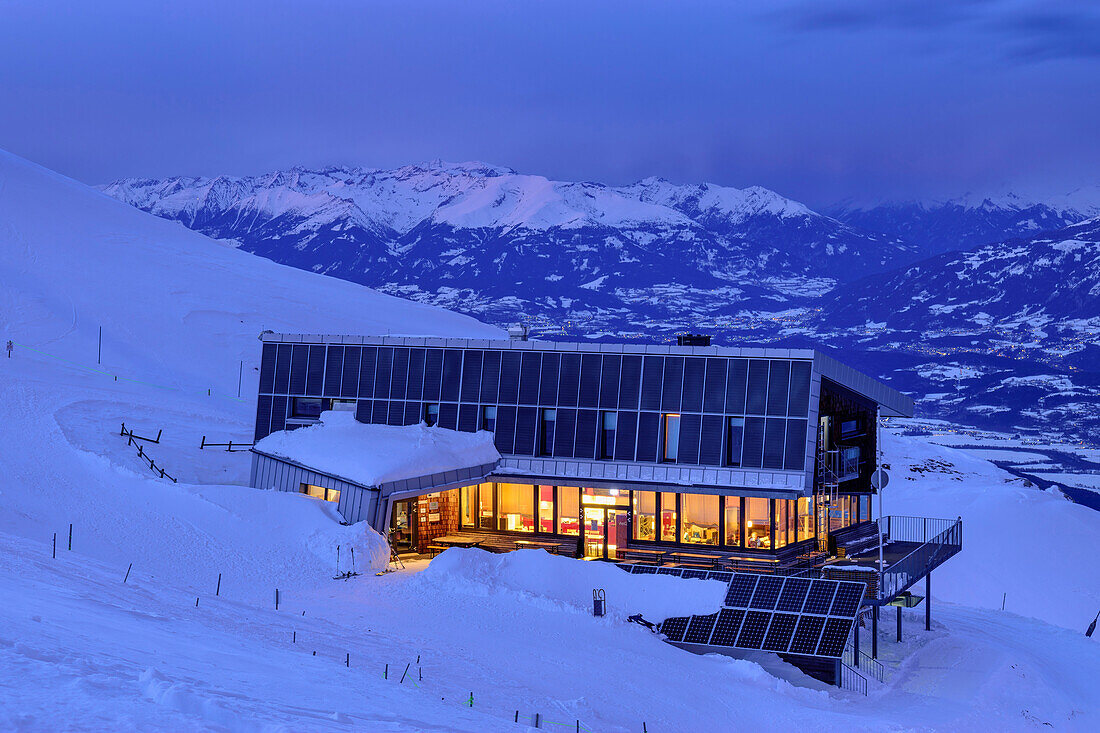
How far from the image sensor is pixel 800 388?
41.3m

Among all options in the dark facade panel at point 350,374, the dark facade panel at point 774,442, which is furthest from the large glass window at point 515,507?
the dark facade panel at point 774,442

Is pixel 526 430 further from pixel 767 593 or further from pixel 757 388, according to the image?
pixel 767 593

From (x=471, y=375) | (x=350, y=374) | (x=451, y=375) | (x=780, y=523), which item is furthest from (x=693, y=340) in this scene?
(x=350, y=374)

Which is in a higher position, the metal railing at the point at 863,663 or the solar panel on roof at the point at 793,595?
the solar panel on roof at the point at 793,595

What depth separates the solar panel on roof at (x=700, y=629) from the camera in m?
33.6

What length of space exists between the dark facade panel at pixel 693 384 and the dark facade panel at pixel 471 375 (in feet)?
31.8

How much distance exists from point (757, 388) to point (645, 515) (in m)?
7.27

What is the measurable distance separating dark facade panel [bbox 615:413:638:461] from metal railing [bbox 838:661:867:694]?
13326mm

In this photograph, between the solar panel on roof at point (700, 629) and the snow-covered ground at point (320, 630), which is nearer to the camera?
the snow-covered ground at point (320, 630)

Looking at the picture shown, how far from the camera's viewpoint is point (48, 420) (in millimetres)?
51500

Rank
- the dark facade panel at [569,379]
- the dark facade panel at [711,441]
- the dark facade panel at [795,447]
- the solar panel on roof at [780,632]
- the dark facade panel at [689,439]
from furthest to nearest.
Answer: the dark facade panel at [569,379], the dark facade panel at [689,439], the dark facade panel at [711,441], the dark facade panel at [795,447], the solar panel on roof at [780,632]

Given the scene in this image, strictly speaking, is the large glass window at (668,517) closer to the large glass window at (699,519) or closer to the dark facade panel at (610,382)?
the large glass window at (699,519)

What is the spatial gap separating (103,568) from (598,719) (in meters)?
15.1

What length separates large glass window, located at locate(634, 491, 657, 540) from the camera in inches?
1704
